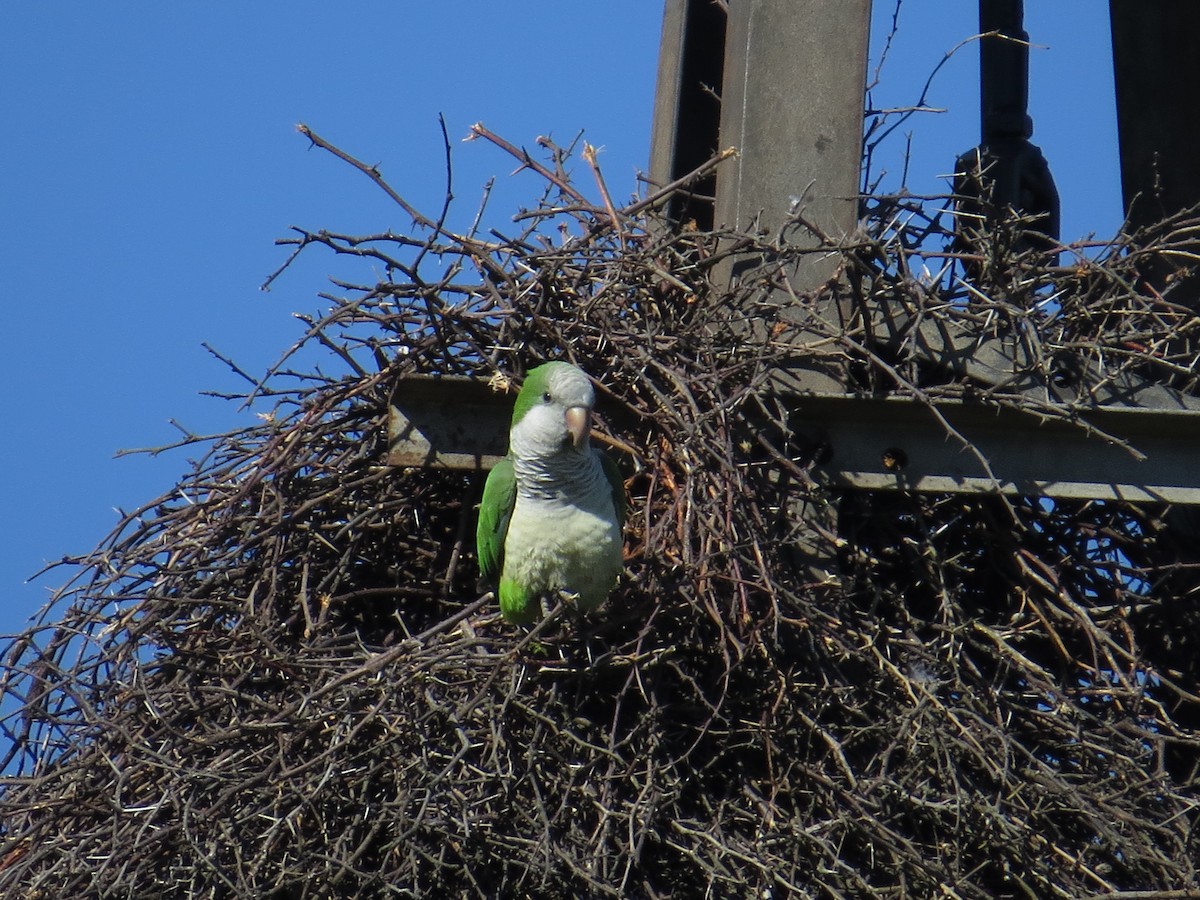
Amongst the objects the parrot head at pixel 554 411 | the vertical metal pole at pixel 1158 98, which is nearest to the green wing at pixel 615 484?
the parrot head at pixel 554 411

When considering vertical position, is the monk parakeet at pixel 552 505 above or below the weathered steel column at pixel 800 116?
below

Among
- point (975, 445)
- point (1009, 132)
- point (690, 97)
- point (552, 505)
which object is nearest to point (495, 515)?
point (552, 505)

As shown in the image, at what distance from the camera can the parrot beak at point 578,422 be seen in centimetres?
307

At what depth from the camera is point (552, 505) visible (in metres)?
3.24

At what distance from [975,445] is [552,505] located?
98 centimetres

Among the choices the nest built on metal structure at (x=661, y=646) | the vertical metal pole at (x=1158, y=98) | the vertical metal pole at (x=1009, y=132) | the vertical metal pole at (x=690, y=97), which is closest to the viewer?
the nest built on metal structure at (x=661, y=646)

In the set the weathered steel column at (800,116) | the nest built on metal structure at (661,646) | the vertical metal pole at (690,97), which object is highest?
the vertical metal pole at (690,97)

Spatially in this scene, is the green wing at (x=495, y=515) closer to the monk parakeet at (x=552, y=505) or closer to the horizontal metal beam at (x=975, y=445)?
the monk parakeet at (x=552, y=505)

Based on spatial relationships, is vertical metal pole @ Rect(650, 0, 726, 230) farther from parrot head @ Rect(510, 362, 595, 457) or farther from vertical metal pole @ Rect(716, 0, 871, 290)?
parrot head @ Rect(510, 362, 595, 457)

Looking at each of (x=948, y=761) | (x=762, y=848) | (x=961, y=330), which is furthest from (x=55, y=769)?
(x=961, y=330)

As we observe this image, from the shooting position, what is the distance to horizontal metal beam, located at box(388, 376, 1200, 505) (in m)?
3.30

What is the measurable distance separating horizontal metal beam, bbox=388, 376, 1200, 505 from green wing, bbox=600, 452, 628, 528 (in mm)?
281

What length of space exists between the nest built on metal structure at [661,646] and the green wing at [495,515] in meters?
0.13

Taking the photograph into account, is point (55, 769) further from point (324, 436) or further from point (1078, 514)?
point (1078, 514)
